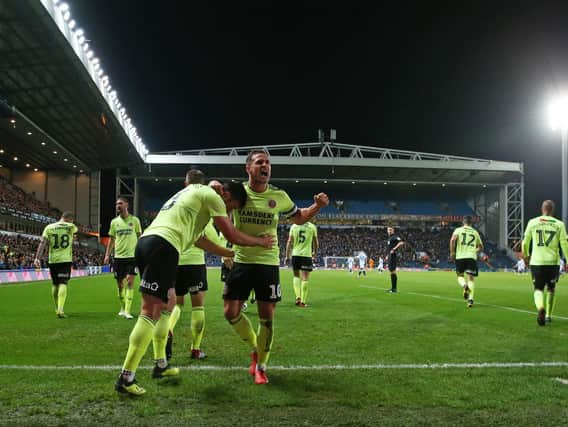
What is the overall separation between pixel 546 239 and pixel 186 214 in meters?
7.35

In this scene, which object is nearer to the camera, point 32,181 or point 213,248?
point 213,248

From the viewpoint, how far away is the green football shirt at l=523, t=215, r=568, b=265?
29.8 ft

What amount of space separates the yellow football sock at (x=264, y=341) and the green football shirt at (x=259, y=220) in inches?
24.8

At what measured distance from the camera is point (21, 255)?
32.3m

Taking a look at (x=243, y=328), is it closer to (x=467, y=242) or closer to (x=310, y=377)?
(x=310, y=377)

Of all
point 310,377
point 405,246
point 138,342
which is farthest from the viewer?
point 405,246

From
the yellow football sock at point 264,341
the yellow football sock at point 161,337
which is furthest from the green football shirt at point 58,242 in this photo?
the yellow football sock at point 264,341

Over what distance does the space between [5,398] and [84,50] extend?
27.4 metres

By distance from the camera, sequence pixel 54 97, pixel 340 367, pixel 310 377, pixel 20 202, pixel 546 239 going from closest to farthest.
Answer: pixel 310 377 < pixel 340 367 < pixel 546 239 < pixel 54 97 < pixel 20 202

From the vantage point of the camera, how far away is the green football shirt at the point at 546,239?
9078 millimetres

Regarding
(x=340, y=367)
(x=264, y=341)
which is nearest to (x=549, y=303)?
(x=340, y=367)

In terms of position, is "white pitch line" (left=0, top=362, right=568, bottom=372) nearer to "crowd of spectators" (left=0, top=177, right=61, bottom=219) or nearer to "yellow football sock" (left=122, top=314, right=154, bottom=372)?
"yellow football sock" (left=122, top=314, right=154, bottom=372)

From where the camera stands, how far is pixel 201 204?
15.1ft

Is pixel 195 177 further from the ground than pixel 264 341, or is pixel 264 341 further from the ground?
pixel 195 177
